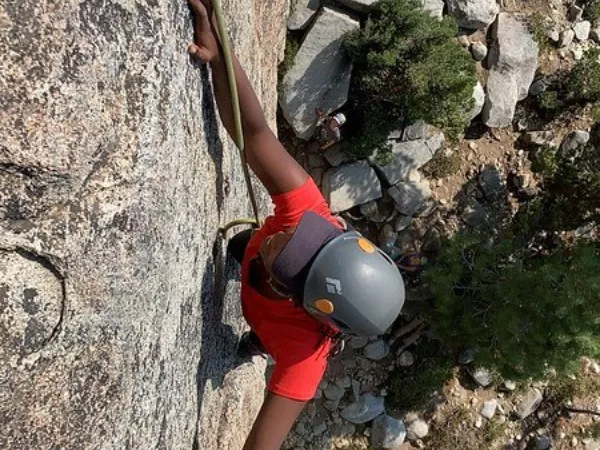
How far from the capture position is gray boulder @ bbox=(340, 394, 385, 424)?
321 inches

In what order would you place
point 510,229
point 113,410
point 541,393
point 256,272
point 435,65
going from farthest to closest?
point 541,393
point 510,229
point 435,65
point 256,272
point 113,410

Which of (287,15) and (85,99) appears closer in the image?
(85,99)

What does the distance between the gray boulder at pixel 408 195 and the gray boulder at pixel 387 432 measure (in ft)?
8.55

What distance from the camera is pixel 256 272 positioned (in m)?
4.07

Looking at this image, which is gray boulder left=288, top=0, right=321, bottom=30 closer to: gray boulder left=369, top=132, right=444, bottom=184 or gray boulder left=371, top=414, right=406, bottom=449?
gray boulder left=369, top=132, right=444, bottom=184

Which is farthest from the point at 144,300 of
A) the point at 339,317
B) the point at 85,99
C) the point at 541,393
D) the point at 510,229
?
the point at 541,393

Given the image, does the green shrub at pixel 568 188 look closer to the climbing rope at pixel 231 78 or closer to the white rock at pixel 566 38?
the white rock at pixel 566 38

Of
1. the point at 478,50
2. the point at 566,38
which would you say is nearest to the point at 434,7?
the point at 478,50

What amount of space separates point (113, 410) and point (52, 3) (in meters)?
1.57

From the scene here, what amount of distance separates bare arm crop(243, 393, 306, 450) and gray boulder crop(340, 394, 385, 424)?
180 inches

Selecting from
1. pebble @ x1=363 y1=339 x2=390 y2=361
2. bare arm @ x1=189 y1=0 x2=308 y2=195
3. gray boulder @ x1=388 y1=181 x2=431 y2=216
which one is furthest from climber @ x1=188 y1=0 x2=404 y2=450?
pebble @ x1=363 y1=339 x2=390 y2=361

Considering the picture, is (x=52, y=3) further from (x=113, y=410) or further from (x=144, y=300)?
(x=113, y=410)

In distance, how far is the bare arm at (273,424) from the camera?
3715 millimetres

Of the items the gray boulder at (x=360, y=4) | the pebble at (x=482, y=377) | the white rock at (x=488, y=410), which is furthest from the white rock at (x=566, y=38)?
the white rock at (x=488, y=410)
